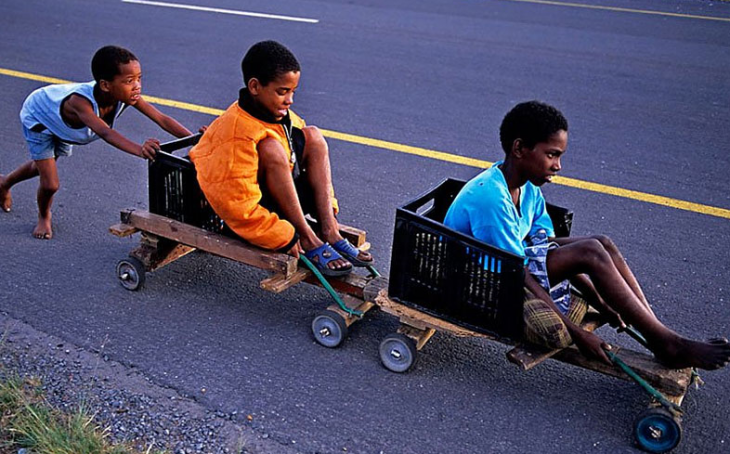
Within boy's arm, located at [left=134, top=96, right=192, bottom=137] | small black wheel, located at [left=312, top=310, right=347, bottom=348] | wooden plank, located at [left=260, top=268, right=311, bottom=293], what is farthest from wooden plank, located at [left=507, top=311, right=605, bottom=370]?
A: boy's arm, located at [left=134, top=96, right=192, bottom=137]

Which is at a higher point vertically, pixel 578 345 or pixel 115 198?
pixel 578 345

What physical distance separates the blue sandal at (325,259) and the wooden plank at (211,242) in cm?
13

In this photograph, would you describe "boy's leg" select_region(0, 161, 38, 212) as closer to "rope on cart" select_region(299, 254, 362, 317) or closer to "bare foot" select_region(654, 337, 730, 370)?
"rope on cart" select_region(299, 254, 362, 317)

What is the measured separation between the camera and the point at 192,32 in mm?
10930

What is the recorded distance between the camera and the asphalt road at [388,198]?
137 inches

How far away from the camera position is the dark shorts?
414cm

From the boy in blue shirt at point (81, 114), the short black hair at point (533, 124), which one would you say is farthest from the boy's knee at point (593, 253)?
the boy in blue shirt at point (81, 114)

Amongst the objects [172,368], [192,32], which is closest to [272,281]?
[172,368]

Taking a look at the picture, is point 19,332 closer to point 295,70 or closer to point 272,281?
point 272,281

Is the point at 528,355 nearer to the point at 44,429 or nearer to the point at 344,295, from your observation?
the point at 344,295

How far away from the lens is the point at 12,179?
525 cm

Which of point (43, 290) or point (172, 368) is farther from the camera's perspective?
point (43, 290)

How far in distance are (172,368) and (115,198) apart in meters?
2.25

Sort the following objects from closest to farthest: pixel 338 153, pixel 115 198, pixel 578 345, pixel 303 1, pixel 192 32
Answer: pixel 578 345 → pixel 115 198 → pixel 338 153 → pixel 192 32 → pixel 303 1
